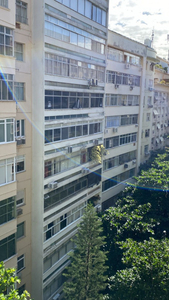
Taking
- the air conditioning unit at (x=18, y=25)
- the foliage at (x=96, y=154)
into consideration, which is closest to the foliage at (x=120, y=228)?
the foliage at (x=96, y=154)

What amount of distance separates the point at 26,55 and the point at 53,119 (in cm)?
333

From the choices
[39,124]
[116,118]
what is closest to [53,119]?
[39,124]

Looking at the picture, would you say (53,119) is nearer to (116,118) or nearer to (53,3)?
(53,3)

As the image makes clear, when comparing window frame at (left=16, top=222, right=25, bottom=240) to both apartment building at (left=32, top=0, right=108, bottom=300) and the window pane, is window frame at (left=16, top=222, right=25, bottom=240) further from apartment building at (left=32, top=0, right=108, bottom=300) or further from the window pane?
the window pane

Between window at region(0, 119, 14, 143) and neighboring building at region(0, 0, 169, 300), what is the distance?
41 millimetres

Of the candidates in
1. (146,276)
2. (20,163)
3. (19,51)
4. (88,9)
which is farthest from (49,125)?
(146,276)

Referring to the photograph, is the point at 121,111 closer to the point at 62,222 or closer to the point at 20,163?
the point at 62,222

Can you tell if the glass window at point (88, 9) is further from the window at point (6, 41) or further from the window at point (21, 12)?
the window at point (6, 41)

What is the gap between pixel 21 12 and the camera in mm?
13453

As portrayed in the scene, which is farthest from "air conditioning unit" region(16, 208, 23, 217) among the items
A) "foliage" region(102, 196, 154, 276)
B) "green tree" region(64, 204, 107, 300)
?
"foliage" region(102, 196, 154, 276)

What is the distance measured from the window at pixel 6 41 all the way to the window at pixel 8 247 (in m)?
7.66

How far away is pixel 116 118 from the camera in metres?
23.6

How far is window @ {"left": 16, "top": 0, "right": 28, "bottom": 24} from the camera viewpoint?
1328cm

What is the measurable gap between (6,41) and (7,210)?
681cm
